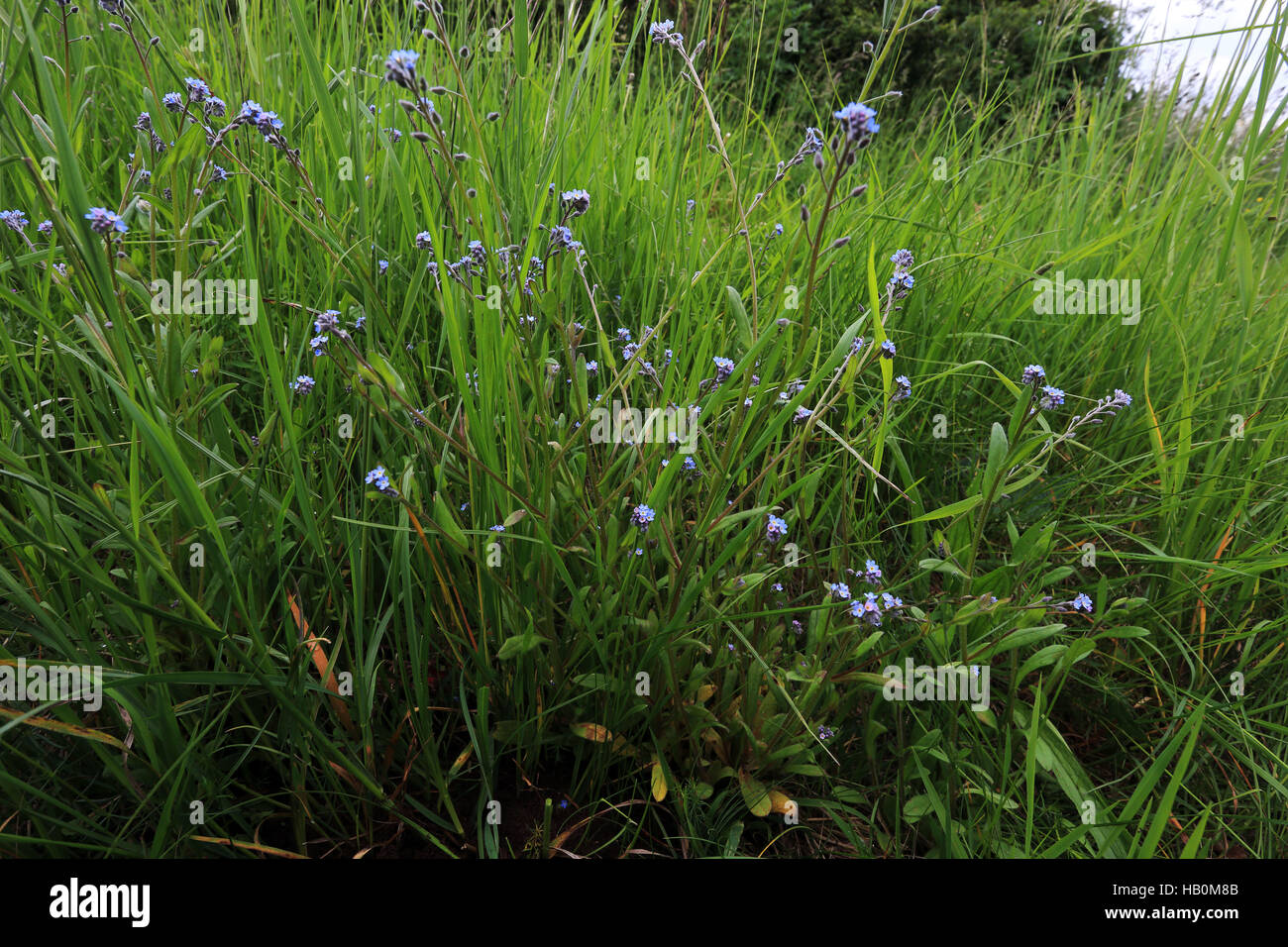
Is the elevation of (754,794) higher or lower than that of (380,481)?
lower

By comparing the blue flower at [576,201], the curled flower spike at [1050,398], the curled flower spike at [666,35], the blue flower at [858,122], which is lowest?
the curled flower spike at [1050,398]

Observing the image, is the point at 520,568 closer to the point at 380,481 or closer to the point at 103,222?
the point at 380,481

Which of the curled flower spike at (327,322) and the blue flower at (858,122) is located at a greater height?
the blue flower at (858,122)

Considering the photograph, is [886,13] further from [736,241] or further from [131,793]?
[131,793]

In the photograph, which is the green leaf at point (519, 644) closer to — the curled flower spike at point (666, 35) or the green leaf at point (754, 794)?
the green leaf at point (754, 794)

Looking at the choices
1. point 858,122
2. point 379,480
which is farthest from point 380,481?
point 858,122

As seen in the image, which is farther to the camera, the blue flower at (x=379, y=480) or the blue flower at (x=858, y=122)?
the blue flower at (x=379, y=480)

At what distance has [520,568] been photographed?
4.49 feet

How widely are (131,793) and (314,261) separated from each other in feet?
3.70

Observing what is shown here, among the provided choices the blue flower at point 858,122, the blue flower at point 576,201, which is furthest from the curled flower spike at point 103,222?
the blue flower at point 858,122

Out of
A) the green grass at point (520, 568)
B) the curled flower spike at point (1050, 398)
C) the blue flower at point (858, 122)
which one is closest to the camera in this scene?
the blue flower at point (858, 122)

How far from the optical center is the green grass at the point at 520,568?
117 cm

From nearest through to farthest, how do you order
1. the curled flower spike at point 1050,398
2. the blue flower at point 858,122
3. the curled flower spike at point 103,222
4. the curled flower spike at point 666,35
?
the blue flower at point 858,122 → the curled flower spike at point 103,222 → the curled flower spike at point 1050,398 → the curled flower spike at point 666,35
